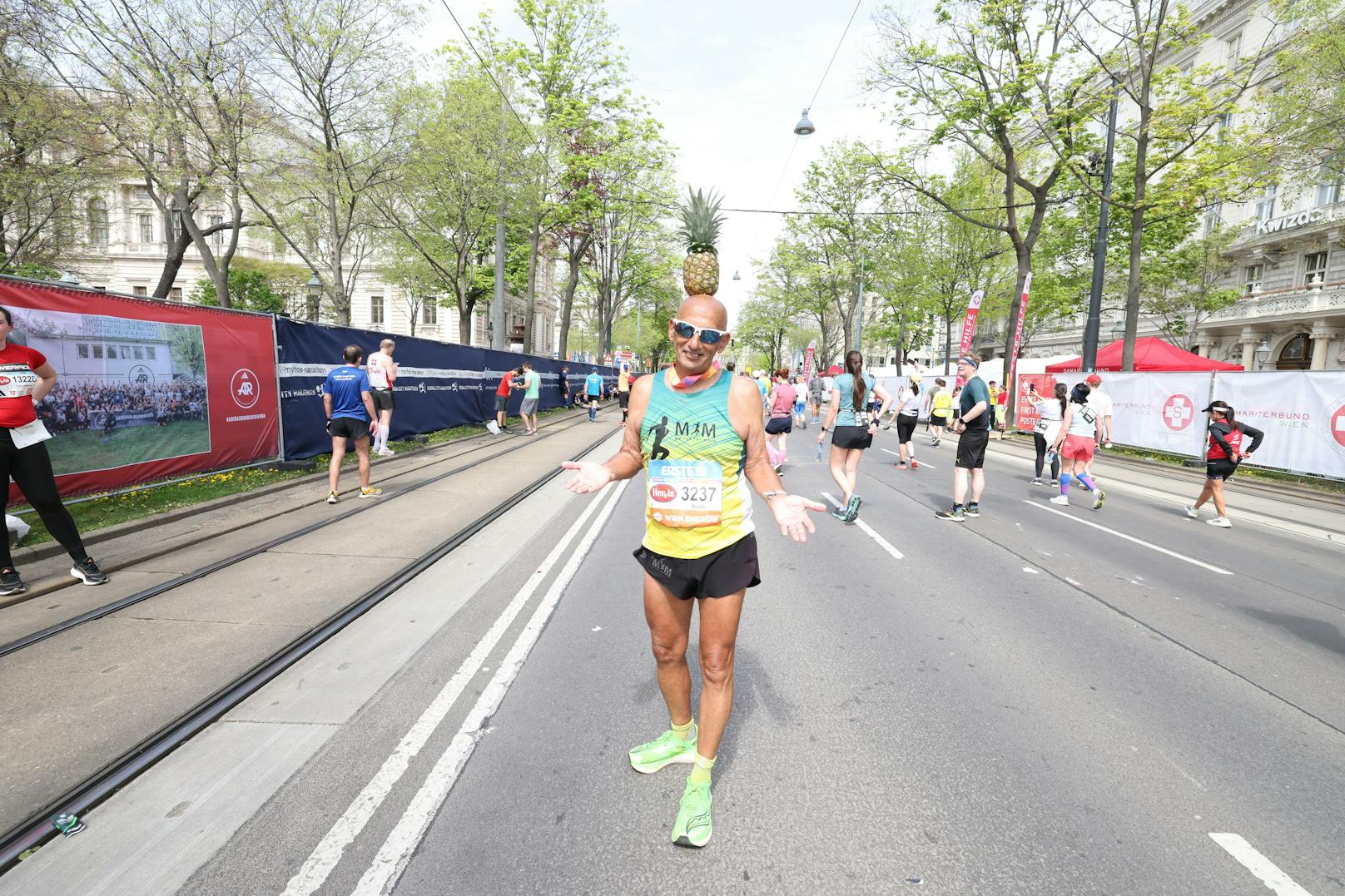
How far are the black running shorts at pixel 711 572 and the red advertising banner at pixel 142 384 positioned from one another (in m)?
5.92

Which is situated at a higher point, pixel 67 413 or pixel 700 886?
pixel 67 413

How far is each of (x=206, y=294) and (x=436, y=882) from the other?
1874 inches

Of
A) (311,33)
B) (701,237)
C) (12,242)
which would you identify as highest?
(311,33)

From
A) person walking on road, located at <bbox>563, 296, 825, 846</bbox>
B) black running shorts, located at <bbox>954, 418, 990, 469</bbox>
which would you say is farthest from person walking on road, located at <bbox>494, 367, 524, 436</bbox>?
person walking on road, located at <bbox>563, 296, 825, 846</bbox>

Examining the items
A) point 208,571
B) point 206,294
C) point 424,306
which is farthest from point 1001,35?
point 424,306

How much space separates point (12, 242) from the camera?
18.5 metres

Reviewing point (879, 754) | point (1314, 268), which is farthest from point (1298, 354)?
point (879, 754)

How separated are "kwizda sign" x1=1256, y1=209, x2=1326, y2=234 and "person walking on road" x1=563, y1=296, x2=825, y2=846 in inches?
1381

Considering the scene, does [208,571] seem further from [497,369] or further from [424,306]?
[424,306]

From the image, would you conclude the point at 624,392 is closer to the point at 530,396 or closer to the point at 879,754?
the point at 530,396

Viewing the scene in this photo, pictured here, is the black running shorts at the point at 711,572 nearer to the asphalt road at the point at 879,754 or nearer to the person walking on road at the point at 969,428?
the asphalt road at the point at 879,754

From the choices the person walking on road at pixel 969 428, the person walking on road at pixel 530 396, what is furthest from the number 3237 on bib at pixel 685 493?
the person walking on road at pixel 530 396

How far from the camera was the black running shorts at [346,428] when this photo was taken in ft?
25.5

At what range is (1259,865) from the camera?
2221 mm
